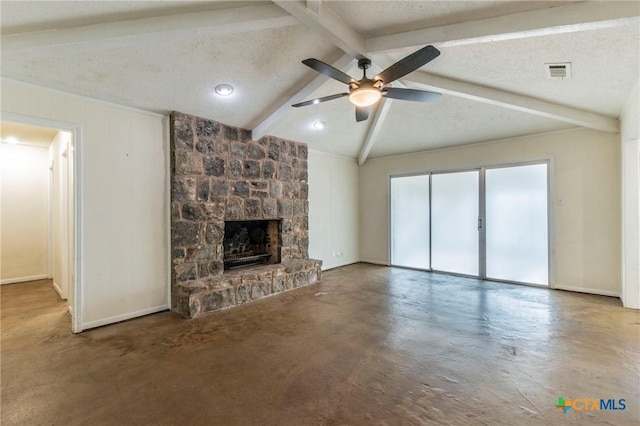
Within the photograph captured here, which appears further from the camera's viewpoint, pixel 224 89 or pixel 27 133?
pixel 27 133

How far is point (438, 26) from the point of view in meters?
2.57

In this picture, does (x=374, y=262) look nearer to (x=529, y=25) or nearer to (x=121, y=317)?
(x=121, y=317)

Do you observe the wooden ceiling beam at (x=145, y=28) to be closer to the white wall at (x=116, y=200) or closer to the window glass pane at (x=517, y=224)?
the white wall at (x=116, y=200)

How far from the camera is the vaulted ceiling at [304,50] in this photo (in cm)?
231

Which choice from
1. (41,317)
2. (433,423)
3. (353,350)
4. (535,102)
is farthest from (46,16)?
(535,102)

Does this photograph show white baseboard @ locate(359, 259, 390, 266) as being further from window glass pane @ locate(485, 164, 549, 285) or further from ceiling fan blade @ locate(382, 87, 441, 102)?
ceiling fan blade @ locate(382, 87, 441, 102)

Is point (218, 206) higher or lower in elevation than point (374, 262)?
higher

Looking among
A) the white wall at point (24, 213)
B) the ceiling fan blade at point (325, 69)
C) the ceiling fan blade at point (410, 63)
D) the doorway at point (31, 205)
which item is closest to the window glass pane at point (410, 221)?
the ceiling fan blade at point (410, 63)

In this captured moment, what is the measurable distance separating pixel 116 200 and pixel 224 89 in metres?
1.91

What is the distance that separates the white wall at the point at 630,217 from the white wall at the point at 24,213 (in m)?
10.1

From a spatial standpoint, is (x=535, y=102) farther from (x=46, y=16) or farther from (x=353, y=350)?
(x=46, y=16)

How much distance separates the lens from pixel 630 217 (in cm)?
393

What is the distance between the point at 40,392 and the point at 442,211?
6.31 metres

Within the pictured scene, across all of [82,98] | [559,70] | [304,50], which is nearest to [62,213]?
[82,98]
